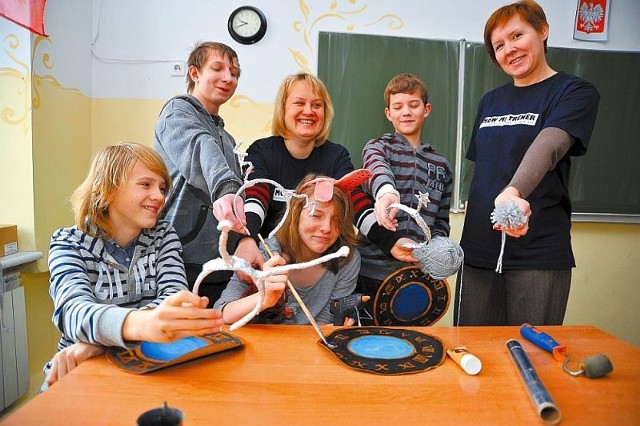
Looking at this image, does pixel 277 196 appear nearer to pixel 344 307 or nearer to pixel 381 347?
pixel 344 307

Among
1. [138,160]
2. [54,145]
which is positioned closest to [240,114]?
[54,145]

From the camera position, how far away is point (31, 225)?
2020 mm

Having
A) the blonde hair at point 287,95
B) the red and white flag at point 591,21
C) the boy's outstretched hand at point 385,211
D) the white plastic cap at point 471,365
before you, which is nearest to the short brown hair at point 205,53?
the blonde hair at point 287,95

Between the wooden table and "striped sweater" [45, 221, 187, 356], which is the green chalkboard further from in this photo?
the wooden table

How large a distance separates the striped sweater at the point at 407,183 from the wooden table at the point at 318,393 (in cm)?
62

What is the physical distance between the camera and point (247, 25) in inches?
97.0

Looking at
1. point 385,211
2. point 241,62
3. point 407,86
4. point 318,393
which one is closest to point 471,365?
point 318,393

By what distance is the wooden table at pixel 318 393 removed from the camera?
696 millimetres

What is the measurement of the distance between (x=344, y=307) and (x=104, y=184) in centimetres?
71

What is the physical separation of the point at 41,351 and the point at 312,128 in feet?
5.81

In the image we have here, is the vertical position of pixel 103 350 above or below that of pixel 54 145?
below

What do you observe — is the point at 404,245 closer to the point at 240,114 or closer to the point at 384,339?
the point at 384,339

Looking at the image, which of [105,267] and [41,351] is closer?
[105,267]

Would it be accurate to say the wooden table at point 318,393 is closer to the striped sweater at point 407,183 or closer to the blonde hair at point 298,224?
the blonde hair at point 298,224
